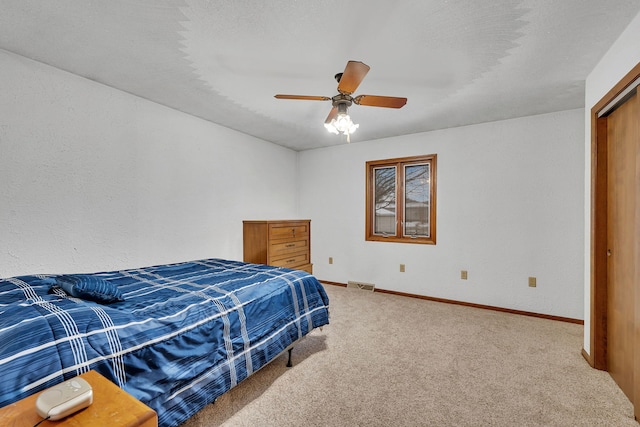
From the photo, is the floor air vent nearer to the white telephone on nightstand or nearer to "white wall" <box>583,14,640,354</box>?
"white wall" <box>583,14,640,354</box>

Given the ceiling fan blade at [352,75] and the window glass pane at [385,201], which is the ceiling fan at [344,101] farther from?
the window glass pane at [385,201]

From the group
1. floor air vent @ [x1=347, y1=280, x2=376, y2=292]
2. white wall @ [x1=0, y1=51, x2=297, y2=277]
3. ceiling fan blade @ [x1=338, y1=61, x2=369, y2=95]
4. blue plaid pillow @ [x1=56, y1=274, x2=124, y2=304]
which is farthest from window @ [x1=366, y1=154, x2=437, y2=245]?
blue plaid pillow @ [x1=56, y1=274, x2=124, y2=304]

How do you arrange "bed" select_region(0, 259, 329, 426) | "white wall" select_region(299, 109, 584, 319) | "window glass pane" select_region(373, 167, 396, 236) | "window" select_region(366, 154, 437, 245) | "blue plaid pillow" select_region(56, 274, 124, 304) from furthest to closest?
"window glass pane" select_region(373, 167, 396, 236)
"window" select_region(366, 154, 437, 245)
"white wall" select_region(299, 109, 584, 319)
"blue plaid pillow" select_region(56, 274, 124, 304)
"bed" select_region(0, 259, 329, 426)

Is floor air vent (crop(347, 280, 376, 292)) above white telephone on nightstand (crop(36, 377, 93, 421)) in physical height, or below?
below

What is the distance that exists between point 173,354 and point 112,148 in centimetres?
213

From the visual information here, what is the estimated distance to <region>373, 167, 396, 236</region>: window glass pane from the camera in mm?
4305

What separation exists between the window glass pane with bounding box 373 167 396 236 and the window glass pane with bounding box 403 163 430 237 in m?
0.18

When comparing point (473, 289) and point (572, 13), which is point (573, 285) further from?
point (572, 13)

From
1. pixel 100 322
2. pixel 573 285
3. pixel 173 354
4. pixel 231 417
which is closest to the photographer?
pixel 100 322

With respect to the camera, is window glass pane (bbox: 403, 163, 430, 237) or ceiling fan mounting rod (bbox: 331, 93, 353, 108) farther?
window glass pane (bbox: 403, 163, 430, 237)

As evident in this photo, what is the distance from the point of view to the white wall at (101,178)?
2.12 meters

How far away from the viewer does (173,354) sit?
4.43 ft

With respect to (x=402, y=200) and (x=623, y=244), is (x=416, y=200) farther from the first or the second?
(x=623, y=244)

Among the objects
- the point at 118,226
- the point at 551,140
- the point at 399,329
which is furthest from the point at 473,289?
the point at 118,226
